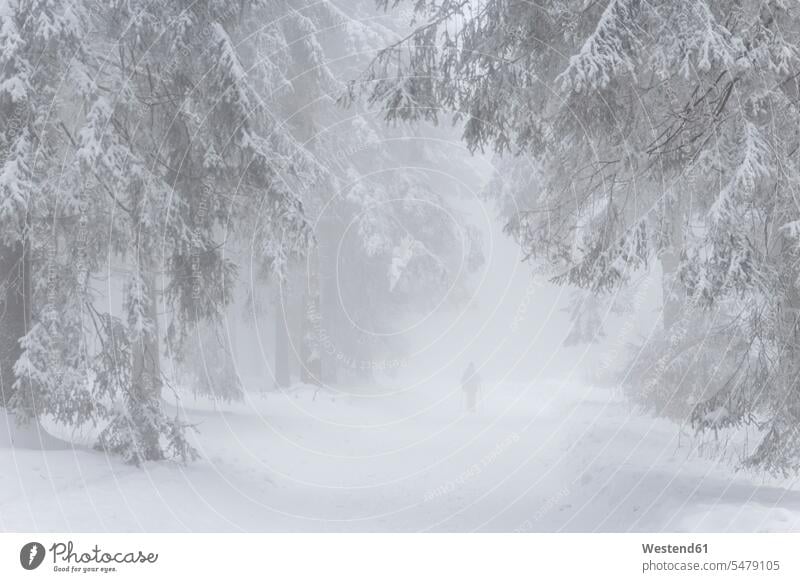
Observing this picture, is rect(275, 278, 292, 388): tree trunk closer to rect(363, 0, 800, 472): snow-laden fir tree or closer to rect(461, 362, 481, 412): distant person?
rect(461, 362, 481, 412): distant person

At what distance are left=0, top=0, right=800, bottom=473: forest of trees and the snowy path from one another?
0.74 meters

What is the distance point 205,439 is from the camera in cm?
1297

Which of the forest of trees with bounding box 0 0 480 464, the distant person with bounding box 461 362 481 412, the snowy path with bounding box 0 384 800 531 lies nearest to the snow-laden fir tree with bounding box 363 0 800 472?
the snowy path with bounding box 0 384 800 531

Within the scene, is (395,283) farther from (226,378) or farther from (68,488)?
(68,488)

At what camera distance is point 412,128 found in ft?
31.0

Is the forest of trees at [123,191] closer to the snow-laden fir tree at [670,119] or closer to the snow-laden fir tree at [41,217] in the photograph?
the snow-laden fir tree at [41,217]

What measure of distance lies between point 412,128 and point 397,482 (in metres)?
5.37

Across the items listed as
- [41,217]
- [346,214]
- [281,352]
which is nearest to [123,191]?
[41,217]

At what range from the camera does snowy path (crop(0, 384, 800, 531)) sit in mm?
7457

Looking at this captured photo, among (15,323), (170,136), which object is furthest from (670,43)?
(15,323)

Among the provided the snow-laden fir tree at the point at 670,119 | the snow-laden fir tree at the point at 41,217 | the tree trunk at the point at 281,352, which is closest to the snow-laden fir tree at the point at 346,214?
the tree trunk at the point at 281,352

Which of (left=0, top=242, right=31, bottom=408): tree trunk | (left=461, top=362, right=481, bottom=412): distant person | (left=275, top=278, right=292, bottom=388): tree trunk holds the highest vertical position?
(left=0, top=242, right=31, bottom=408): tree trunk

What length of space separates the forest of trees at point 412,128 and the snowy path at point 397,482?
74 cm

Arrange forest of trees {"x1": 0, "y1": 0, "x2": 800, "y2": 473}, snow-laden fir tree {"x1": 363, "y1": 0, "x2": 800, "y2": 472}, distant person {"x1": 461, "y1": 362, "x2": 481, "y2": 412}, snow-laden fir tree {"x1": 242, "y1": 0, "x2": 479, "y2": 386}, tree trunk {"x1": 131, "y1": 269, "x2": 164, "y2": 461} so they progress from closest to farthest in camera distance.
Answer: snow-laden fir tree {"x1": 363, "y1": 0, "x2": 800, "y2": 472}
forest of trees {"x1": 0, "y1": 0, "x2": 800, "y2": 473}
tree trunk {"x1": 131, "y1": 269, "x2": 164, "y2": 461}
snow-laden fir tree {"x1": 242, "y1": 0, "x2": 479, "y2": 386}
distant person {"x1": 461, "y1": 362, "x2": 481, "y2": 412}
